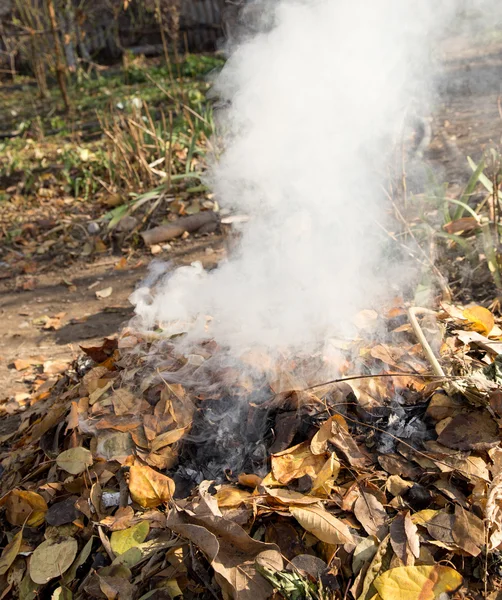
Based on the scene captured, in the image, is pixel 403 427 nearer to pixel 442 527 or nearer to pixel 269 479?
pixel 442 527

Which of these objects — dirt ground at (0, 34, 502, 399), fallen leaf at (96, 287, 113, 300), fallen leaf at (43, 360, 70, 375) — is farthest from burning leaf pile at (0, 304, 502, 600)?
fallen leaf at (96, 287, 113, 300)

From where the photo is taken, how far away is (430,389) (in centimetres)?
199

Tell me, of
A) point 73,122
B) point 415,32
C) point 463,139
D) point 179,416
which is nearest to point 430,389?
point 179,416

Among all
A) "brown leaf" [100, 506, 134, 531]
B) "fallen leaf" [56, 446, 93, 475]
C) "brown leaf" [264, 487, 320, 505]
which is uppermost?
"brown leaf" [264, 487, 320, 505]

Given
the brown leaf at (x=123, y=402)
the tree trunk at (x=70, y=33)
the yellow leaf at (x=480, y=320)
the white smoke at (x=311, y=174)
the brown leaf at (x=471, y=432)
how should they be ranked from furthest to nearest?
the tree trunk at (x=70, y=33), the white smoke at (x=311, y=174), the yellow leaf at (x=480, y=320), the brown leaf at (x=123, y=402), the brown leaf at (x=471, y=432)

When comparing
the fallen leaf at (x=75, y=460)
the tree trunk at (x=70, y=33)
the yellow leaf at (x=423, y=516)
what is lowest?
the yellow leaf at (x=423, y=516)

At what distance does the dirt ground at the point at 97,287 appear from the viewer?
3.64 m

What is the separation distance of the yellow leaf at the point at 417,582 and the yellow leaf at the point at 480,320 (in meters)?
1.04

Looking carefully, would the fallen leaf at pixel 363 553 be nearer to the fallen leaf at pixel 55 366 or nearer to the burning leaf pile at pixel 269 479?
the burning leaf pile at pixel 269 479

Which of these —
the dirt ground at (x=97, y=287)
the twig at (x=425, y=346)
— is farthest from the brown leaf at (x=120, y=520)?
the dirt ground at (x=97, y=287)

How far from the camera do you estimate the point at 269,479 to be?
1800mm

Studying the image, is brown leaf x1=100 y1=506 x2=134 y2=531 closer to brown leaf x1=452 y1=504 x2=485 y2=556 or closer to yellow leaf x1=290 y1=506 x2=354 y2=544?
yellow leaf x1=290 y1=506 x2=354 y2=544

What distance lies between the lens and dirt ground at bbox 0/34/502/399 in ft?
11.9

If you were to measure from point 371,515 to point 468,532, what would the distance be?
0.27 m
